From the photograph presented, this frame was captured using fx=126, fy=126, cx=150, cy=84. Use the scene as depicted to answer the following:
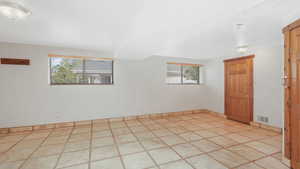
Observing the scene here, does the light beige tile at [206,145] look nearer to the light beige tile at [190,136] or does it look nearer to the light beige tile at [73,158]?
the light beige tile at [190,136]

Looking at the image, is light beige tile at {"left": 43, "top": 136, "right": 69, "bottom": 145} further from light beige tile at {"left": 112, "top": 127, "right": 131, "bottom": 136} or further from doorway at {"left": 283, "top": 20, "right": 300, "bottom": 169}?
doorway at {"left": 283, "top": 20, "right": 300, "bottom": 169}

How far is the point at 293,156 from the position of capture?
1.66 metres

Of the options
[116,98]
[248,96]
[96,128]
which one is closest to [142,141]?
[96,128]

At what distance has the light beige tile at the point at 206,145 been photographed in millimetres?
2199

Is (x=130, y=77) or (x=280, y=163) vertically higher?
(x=130, y=77)

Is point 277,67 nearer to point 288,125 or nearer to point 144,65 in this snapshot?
point 288,125

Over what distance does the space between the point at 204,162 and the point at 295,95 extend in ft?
4.81

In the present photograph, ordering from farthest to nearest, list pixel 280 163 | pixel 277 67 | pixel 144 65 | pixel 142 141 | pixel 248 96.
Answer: pixel 144 65 < pixel 248 96 < pixel 277 67 < pixel 142 141 < pixel 280 163

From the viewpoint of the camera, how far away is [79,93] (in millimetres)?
3539

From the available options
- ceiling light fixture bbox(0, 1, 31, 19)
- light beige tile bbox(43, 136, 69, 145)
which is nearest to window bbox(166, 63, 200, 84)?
light beige tile bbox(43, 136, 69, 145)

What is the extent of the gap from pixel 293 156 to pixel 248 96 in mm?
2187

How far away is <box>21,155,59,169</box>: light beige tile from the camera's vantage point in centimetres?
176

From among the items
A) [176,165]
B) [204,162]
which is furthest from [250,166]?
[176,165]

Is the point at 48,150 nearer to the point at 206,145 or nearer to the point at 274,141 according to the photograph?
the point at 206,145
